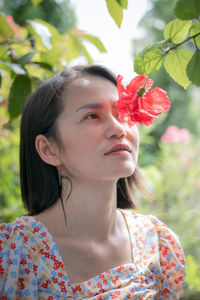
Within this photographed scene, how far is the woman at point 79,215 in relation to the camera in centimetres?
85

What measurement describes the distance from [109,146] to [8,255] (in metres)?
0.35

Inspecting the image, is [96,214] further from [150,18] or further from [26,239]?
[150,18]

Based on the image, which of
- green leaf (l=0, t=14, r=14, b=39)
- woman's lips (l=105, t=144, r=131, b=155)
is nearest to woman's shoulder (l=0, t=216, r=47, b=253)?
woman's lips (l=105, t=144, r=131, b=155)

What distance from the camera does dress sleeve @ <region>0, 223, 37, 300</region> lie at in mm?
799

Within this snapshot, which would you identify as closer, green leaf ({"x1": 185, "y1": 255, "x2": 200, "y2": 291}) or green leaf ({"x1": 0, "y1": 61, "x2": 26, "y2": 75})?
green leaf ({"x1": 0, "y1": 61, "x2": 26, "y2": 75})

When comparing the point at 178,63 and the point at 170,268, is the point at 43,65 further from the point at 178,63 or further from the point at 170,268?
the point at 170,268

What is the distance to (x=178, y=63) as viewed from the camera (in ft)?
1.94

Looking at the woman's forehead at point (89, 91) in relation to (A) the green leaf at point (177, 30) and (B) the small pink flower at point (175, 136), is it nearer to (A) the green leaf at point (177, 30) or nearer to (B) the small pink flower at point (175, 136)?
(A) the green leaf at point (177, 30)

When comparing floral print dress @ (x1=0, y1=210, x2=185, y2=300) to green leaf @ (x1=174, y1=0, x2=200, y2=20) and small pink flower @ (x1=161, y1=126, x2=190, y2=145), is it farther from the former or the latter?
small pink flower @ (x1=161, y1=126, x2=190, y2=145)

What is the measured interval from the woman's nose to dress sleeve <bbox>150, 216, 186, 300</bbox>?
0.42m

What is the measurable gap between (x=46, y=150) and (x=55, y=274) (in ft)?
1.07

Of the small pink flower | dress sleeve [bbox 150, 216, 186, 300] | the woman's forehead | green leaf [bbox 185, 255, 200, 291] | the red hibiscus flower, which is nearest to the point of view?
the red hibiscus flower

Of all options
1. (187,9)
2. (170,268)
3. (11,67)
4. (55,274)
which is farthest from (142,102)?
(170,268)

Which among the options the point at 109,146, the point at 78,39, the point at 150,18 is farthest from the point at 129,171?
the point at 150,18
